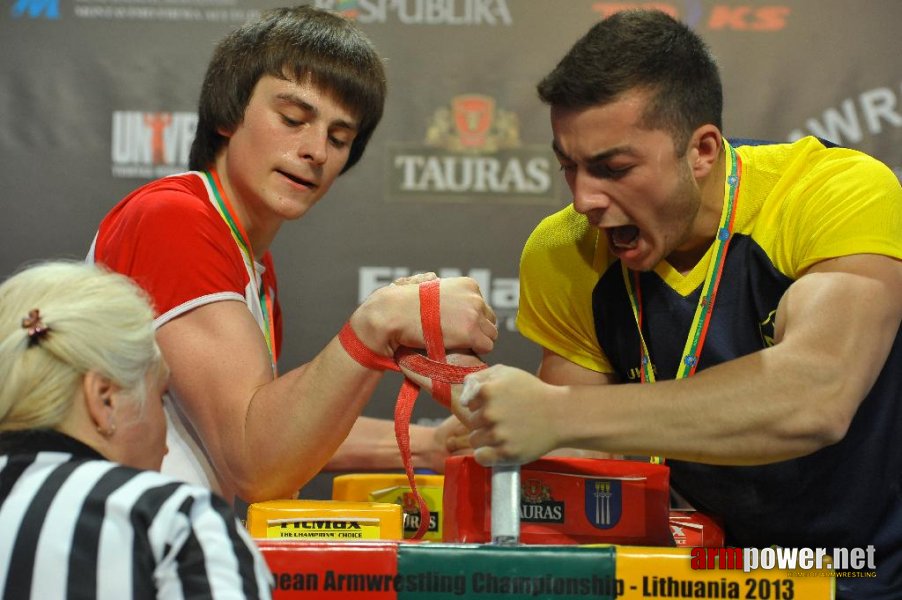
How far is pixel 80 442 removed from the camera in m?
1.19

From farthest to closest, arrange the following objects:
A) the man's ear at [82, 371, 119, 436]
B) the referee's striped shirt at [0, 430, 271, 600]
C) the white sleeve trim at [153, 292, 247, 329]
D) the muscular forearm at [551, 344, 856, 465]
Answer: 1. the white sleeve trim at [153, 292, 247, 329]
2. the muscular forearm at [551, 344, 856, 465]
3. the man's ear at [82, 371, 119, 436]
4. the referee's striped shirt at [0, 430, 271, 600]

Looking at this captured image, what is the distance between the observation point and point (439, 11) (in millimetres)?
2951

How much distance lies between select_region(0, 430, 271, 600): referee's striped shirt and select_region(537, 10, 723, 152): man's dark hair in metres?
0.81

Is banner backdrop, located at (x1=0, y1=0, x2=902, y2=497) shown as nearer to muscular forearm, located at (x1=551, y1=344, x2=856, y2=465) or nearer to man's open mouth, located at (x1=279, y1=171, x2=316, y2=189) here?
man's open mouth, located at (x1=279, y1=171, x2=316, y2=189)

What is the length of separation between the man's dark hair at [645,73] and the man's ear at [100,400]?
763mm

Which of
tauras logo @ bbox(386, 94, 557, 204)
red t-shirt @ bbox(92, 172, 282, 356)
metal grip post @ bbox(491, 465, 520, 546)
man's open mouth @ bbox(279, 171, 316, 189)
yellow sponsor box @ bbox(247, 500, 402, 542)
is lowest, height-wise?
yellow sponsor box @ bbox(247, 500, 402, 542)

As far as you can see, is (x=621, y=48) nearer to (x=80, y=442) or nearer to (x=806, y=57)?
(x=80, y=442)

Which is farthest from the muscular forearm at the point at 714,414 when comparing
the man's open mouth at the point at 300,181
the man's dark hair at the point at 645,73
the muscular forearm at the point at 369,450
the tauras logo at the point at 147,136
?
the tauras logo at the point at 147,136

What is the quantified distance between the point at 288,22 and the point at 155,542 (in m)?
1.08

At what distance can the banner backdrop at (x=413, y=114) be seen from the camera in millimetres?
2953

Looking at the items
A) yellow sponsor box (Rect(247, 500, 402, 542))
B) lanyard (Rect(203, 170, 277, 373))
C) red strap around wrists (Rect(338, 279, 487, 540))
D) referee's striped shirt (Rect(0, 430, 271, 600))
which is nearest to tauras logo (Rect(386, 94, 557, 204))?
lanyard (Rect(203, 170, 277, 373))

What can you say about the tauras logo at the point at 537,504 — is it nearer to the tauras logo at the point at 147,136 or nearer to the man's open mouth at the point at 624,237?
the man's open mouth at the point at 624,237

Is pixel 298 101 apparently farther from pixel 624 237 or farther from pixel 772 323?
pixel 772 323

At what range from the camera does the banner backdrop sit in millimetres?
2953
